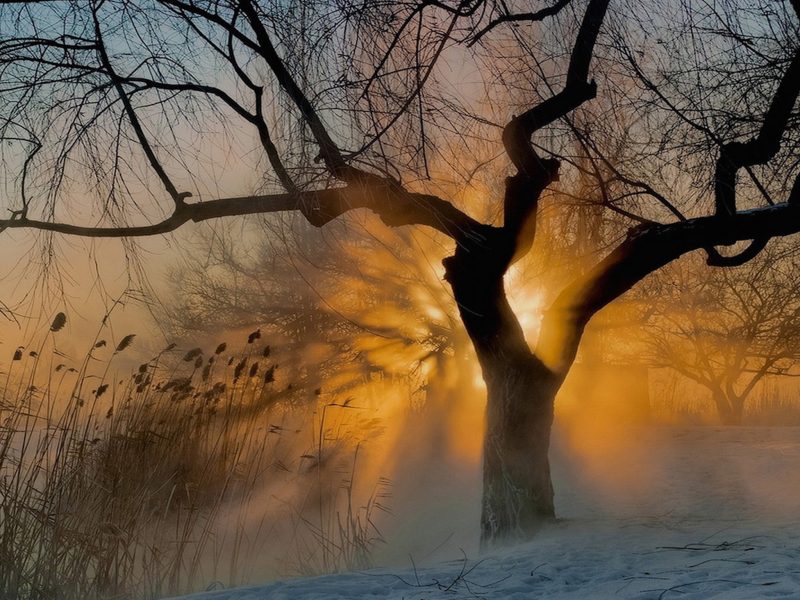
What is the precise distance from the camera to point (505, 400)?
6078 mm

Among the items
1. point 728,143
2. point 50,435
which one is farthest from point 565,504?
point 50,435

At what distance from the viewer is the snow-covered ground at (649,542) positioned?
362 centimetres

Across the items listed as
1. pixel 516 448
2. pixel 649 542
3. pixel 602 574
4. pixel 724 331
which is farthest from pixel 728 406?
pixel 602 574

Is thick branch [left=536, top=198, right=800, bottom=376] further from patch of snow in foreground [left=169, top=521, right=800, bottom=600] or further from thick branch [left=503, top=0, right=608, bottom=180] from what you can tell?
patch of snow in foreground [left=169, top=521, right=800, bottom=600]

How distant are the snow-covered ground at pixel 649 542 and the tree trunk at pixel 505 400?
0.35m

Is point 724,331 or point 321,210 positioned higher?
point 724,331

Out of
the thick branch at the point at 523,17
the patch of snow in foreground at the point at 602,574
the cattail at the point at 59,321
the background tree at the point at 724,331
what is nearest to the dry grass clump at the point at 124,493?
the cattail at the point at 59,321

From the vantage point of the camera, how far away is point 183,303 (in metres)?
15.8

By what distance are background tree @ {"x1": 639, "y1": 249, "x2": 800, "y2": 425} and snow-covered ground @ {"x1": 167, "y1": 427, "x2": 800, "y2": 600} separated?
4.90 m

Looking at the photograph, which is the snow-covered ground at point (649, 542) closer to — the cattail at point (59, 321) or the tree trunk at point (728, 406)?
the cattail at point (59, 321)

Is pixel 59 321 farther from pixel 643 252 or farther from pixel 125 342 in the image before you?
pixel 643 252

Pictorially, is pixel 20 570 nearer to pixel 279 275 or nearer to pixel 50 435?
pixel 50 435

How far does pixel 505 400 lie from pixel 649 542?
Result: 1.54 m

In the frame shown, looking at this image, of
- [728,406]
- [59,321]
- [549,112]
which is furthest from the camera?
[728,406]
